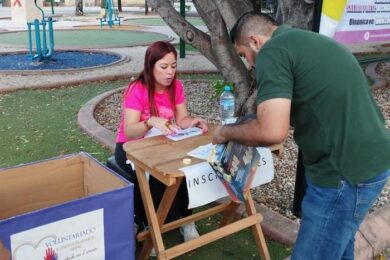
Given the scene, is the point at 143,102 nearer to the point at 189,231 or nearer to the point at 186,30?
the point at 189,231

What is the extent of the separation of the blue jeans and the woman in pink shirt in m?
1.00

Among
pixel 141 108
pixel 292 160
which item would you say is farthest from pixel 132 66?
pixel 141 108

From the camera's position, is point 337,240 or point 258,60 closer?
point 258,60

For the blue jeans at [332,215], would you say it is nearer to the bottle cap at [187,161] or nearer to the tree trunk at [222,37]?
the bottle cap at [187,161]

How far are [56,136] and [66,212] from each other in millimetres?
3449

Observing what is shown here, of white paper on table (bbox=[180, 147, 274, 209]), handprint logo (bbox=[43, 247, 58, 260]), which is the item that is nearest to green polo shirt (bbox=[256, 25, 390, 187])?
white paper on table (bbox=[180, 147, 274, 209])

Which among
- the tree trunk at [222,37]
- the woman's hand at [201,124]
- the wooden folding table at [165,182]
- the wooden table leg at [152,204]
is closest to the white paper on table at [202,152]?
the wooden folding table at [165,182]

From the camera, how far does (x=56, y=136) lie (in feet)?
16.9

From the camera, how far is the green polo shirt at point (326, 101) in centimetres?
167

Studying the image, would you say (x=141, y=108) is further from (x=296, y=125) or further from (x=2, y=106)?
(x=2, y=106)

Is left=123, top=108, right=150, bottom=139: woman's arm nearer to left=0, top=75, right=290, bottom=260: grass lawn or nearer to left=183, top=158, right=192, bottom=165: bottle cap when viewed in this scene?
left=183, top=158, right=192, bottom=165: bottle cap

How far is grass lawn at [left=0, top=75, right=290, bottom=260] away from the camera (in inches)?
115

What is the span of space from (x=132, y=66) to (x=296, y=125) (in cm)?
882

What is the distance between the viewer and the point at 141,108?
2789 millimetres
